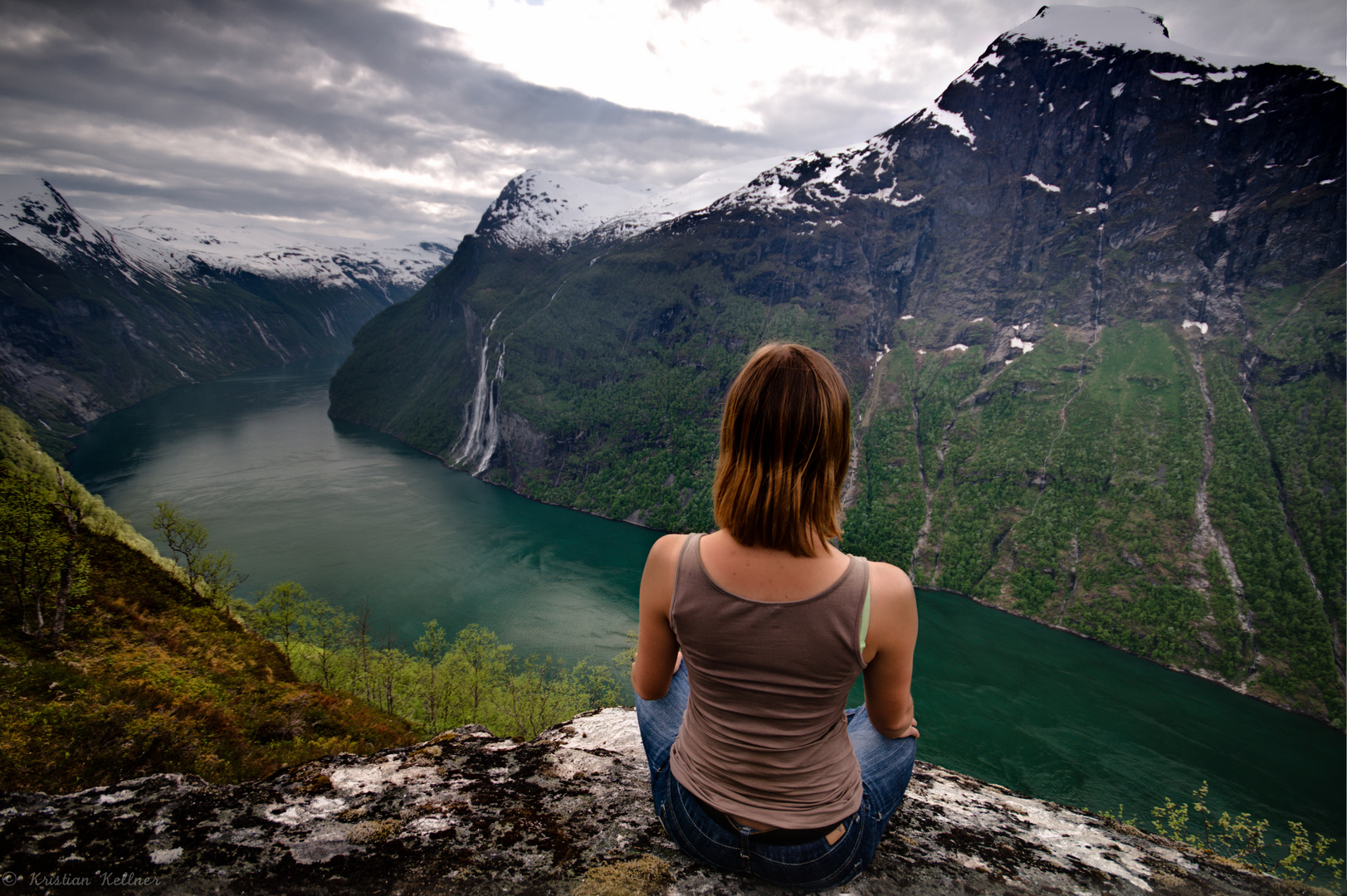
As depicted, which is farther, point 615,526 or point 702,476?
point 702,476

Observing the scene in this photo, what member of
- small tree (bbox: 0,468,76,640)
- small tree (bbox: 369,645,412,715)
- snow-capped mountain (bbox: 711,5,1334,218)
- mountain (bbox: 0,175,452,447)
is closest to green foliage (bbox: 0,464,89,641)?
small tree (bbox: 0,468,76,640)

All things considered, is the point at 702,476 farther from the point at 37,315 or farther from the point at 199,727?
the point at 37,315

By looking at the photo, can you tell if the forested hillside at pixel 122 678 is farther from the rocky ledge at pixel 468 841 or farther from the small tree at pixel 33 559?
the rocky ledge at pixel 468 841

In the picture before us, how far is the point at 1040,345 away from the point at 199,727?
11088 cm

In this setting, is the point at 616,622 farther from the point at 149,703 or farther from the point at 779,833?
the point at 779,833

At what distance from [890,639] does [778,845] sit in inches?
39.0

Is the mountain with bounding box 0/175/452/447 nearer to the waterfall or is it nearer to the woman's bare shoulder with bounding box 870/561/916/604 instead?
the waterfall

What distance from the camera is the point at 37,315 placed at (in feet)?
448

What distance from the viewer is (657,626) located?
2.05 metres

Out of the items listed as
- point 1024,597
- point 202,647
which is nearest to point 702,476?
point 1024,597

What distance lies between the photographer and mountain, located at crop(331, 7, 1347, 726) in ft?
202

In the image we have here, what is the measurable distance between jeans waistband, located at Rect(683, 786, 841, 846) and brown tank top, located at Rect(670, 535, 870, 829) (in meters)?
0.05

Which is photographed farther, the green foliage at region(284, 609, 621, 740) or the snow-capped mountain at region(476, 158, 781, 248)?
the snow-capped mountain at region(476, 158, 781, 248)

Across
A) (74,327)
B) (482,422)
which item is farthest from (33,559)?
(74,327)
